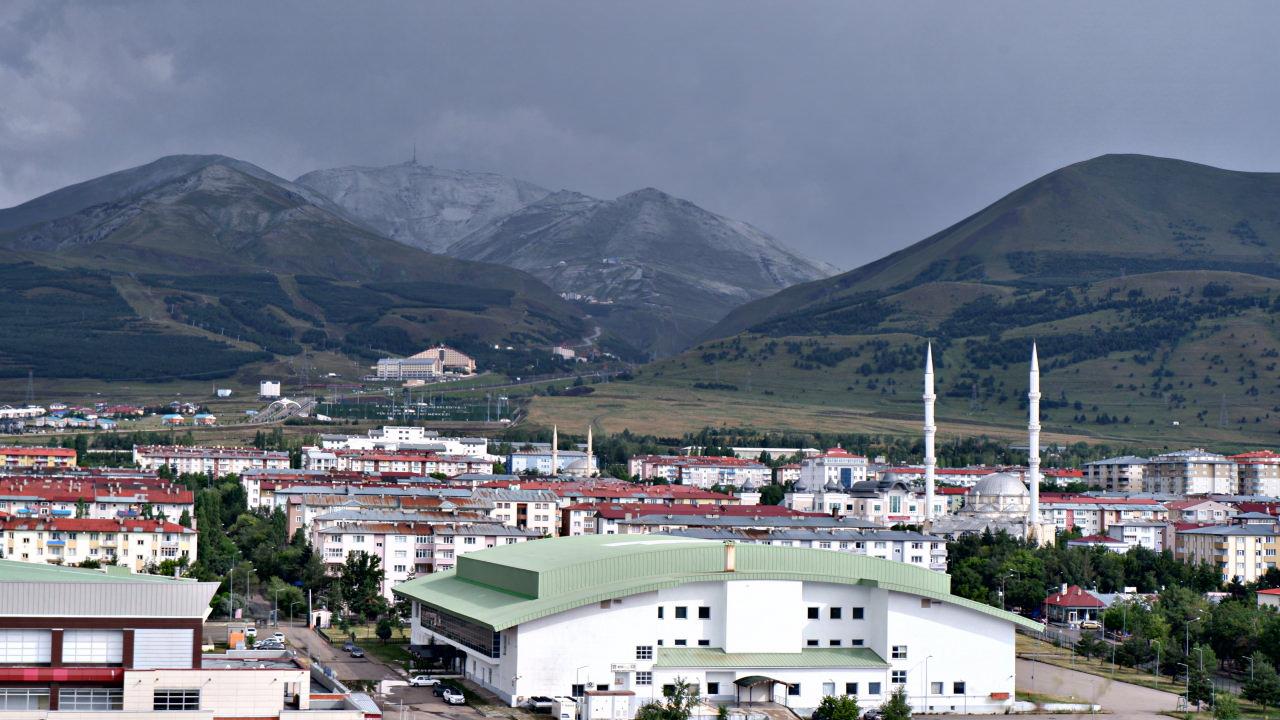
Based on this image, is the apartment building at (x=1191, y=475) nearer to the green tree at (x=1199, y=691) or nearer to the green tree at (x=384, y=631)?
the green tree at (x=1199, y=691)

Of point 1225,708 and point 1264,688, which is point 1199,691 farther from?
point 1225,708

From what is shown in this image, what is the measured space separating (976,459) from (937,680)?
10692 centimetres

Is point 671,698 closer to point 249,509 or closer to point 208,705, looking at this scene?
point 208,705

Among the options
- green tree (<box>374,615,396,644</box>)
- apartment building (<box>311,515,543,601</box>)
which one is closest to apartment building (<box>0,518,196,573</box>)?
apartment building (<box>311,515,543,601</box>)

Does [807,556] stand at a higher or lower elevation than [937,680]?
higher

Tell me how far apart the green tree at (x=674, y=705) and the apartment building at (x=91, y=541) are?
39757mm

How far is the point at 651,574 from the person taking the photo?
53.5 meters

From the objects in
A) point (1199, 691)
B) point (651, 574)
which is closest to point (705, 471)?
point (1199, 691)

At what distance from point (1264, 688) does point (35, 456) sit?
104542mm

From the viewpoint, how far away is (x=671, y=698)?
48500 mm

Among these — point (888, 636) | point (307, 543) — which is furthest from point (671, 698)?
point (307, 543)

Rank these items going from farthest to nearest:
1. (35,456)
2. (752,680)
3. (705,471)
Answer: (705,471) < (35,456) < (752,680)

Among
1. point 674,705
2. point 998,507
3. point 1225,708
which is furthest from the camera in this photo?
point 998,507

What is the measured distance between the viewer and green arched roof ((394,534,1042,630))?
172 ft
